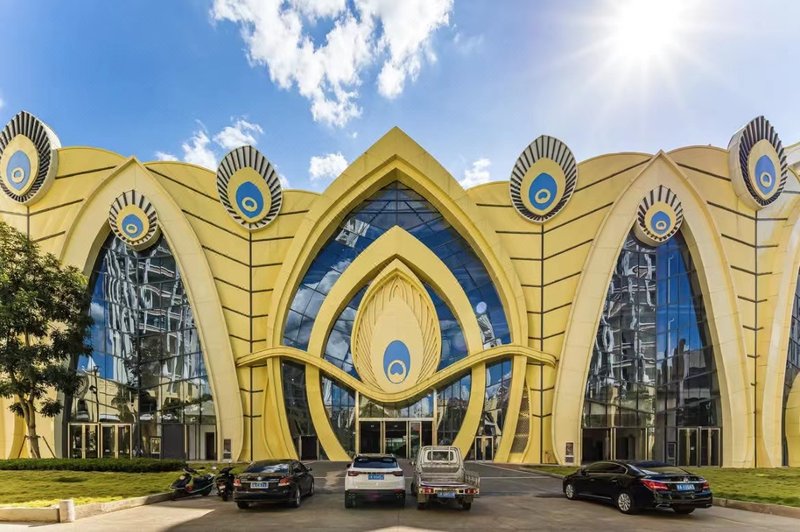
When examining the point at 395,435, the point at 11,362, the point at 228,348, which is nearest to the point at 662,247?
the point at 395,435

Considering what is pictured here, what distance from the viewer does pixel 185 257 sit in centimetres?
2972

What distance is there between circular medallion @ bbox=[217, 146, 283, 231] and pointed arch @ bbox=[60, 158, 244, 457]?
10.1ft

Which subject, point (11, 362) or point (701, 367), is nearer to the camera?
point (11, 362)

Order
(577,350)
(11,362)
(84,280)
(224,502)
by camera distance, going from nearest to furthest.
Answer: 1. (224,502)
2. (11,362)
3. (84,280)
4. (577,350)

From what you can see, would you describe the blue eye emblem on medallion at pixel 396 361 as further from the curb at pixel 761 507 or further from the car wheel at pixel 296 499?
the curb at pixel 761 507

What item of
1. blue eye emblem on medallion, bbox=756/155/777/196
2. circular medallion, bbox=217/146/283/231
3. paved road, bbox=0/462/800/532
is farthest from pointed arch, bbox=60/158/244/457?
blue eye emblem on medallion, bbox=756/155/777/196

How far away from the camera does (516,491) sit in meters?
16.7

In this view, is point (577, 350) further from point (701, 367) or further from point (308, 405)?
point (308, 405)

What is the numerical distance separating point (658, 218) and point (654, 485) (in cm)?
2181

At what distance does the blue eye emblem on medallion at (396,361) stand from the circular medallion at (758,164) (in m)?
23.5

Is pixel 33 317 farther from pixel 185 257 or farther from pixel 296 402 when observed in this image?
pixel 296 402

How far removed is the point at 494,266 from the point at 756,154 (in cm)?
1822

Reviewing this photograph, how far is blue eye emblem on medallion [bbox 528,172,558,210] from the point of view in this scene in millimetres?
30625

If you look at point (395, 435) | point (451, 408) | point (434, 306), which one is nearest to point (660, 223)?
point (434, 306)
